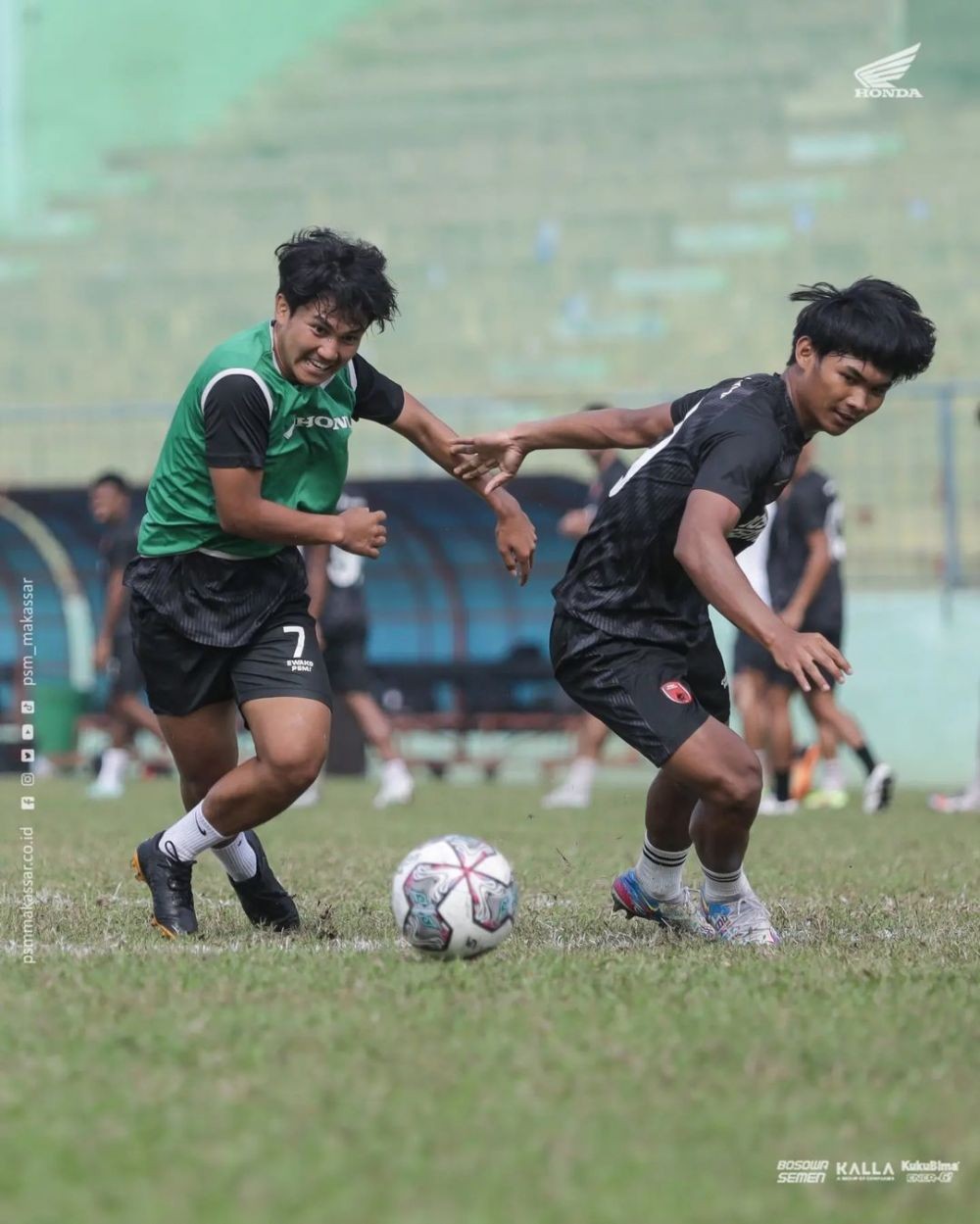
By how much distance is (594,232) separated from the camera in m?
23.6

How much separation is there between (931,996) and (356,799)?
9.34 meters

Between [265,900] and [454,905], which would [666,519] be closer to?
[454,905]

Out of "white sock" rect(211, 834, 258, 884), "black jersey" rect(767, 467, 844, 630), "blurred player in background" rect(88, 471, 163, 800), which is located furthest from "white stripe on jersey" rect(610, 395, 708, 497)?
"blurred player in background" rect(88, 471, 163, 800)

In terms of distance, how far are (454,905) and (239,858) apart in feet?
3.34

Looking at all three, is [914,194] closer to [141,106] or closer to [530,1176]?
[141,106]

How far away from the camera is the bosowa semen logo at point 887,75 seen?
2328 centimetres

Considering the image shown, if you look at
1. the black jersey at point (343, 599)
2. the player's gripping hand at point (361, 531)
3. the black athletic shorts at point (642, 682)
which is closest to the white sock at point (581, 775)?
the black jersey at point (343, 599)


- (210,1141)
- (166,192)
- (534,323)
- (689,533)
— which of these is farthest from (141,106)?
(210,1141)

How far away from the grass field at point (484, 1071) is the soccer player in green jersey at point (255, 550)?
1.31ft

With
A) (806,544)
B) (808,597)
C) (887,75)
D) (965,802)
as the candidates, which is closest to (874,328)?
(808,597)

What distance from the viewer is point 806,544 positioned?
12.5 metres

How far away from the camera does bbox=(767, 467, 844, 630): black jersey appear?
12.2 metres

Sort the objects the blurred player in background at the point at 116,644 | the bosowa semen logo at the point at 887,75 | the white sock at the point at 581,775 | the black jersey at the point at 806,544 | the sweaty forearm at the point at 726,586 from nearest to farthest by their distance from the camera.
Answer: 1. the sweaty forearm at the point at 726,586
2. the black jersey at the point at 806,544
3. the white sock at the point at 581,775
4. the blurred player in background at the point at 116,644
5. the bosowa semen logo at the point at 887,75

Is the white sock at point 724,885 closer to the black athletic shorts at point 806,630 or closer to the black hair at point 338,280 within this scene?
the black hair at point 338,280
